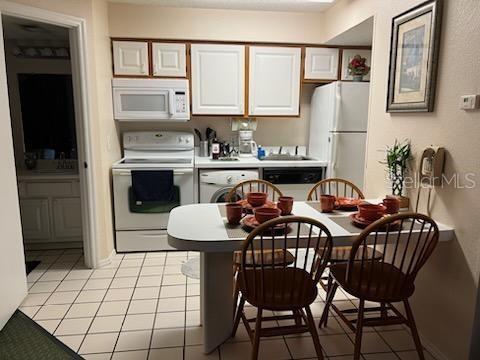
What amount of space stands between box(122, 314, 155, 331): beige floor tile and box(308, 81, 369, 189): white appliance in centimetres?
216

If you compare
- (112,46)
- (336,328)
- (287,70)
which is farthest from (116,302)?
(287,70)

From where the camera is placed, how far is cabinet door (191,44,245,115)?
3.55m

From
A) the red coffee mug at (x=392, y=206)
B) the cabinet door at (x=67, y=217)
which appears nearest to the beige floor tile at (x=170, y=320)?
the red coffee mug at (x=392, y=206)

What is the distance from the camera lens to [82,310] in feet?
8.04

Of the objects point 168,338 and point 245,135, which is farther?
point 245,135

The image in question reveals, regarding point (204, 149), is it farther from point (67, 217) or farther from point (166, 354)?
point (166, 354)

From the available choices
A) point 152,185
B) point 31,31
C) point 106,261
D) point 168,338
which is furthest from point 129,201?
point 31,31

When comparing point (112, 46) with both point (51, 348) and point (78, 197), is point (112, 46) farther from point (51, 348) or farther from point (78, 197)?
point (51, 348)

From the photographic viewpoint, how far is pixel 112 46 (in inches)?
136

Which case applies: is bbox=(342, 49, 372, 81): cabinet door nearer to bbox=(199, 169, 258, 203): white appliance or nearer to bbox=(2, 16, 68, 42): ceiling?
bbox=(199, 169, 258, 203): white appliance

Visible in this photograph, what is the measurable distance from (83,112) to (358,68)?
8.39 feet

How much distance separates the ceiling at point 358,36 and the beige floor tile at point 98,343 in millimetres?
2895

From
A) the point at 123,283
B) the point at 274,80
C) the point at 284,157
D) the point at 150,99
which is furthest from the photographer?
the point at 284,157

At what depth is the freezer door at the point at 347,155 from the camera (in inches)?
136
